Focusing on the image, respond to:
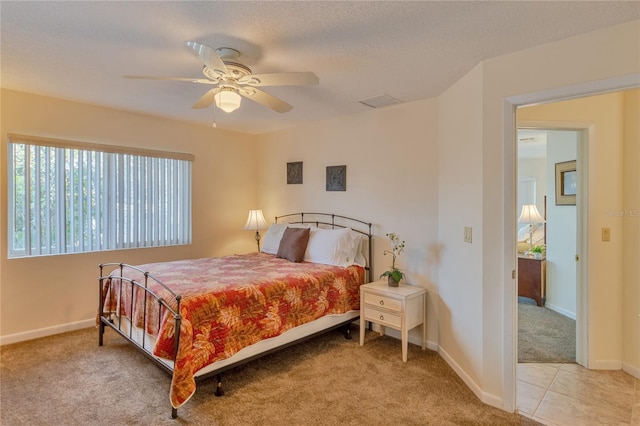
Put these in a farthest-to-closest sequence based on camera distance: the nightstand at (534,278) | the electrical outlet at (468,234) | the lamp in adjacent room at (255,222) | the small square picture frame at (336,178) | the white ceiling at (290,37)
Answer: the lamp in adjacent room at (255,222), the nightstand at (534,278), the small square picture frame at (336,178), the electrical outlet at (468,234), the white ceiling at (290,37)

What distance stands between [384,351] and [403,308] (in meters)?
0.55

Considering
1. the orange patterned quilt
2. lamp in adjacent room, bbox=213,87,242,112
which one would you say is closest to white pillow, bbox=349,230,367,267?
the orange patterned quilt

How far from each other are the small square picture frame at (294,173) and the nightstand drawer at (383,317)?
2.17 m

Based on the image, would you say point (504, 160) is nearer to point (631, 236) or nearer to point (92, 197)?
point (631, 236)

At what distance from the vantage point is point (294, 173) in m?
4.85

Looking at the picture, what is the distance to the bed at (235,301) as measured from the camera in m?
2.29

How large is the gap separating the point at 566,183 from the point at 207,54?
15.0ft

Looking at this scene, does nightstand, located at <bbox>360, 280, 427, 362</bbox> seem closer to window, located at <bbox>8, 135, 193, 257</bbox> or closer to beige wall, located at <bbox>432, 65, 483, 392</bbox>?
beige wall, located at <bbox>432, 65, 483, 392</bbox>

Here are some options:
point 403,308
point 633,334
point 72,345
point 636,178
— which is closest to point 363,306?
point 403,308

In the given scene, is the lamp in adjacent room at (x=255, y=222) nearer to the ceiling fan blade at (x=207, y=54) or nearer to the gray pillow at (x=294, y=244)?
the gray pillow at (x=294, y=244)

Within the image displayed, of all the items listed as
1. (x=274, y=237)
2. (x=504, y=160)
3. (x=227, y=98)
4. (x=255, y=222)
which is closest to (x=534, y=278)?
(x=504, y=160)

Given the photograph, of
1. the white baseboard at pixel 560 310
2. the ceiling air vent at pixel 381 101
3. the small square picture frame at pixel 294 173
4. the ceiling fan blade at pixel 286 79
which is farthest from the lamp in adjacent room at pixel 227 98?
the white baseboard at pixel 560 310

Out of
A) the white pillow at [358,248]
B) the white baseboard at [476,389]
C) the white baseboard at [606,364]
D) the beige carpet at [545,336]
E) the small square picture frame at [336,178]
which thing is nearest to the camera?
the white baseboard at [476,389]

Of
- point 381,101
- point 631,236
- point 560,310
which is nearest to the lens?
point 631,236
